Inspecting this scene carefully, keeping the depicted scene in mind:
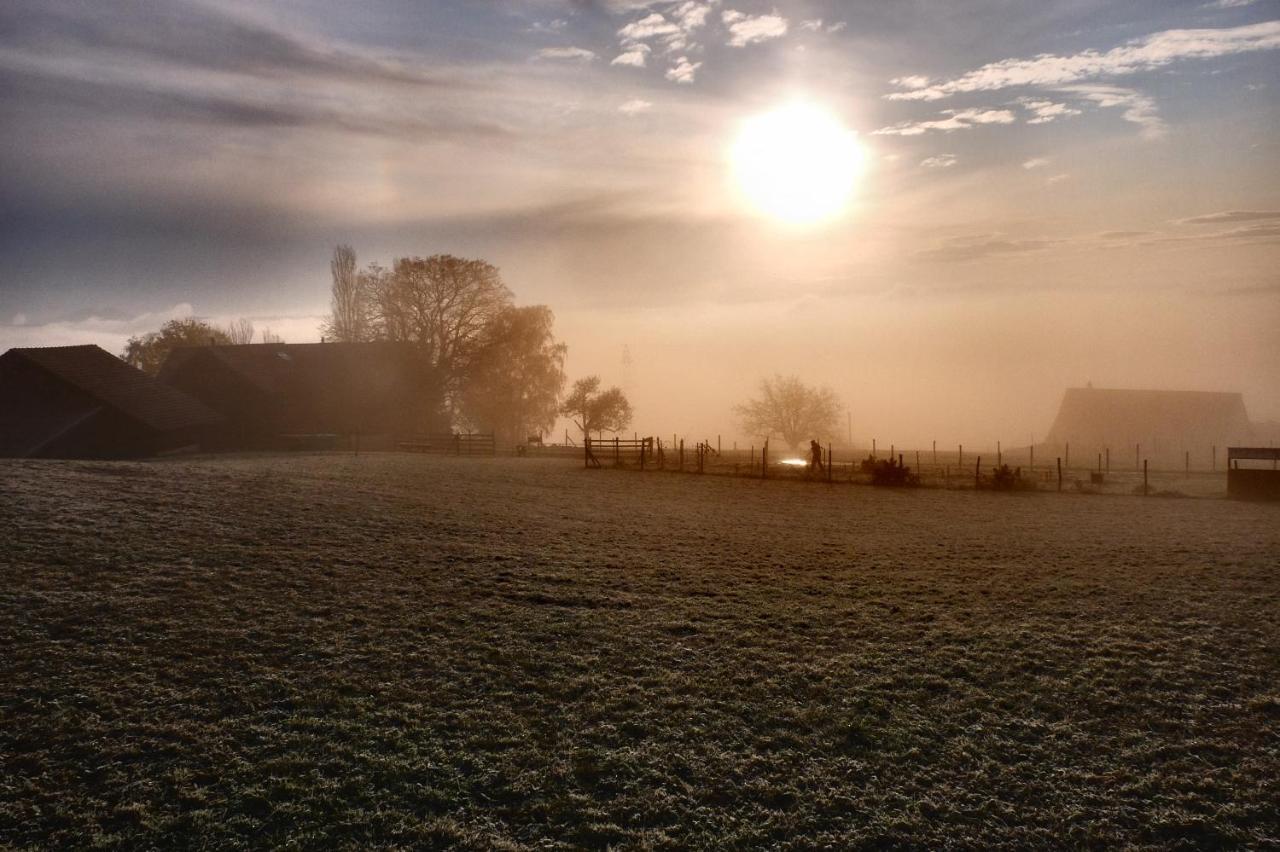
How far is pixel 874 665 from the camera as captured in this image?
9.07 m

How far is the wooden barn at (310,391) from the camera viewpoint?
146 feet

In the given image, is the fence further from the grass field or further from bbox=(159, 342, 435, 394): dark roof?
the grass field

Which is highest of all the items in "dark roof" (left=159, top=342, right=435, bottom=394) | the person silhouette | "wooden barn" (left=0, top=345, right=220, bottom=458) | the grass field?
"dark roof" (left=159, top=342, right=435, bottom=394)

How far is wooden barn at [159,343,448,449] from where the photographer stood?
1757 inches

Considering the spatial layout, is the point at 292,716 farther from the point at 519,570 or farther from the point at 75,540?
the point at 75,540

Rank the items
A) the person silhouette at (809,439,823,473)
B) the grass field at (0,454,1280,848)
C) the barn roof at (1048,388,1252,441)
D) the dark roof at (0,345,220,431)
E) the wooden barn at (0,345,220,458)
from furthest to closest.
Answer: the barn roof at (1048,388,1252,441)
the person silhouette at (809,439,823,473)
the dark roof at (0,345,220,431)
the wooden barn at (0,345,220,458)
the grass field at (0,454,1280,848)

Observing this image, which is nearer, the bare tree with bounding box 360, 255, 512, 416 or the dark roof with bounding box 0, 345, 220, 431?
the dark roof with bounding box 0, 345, 220, 431

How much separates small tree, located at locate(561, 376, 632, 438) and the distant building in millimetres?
53899

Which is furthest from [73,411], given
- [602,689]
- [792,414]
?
[792,414]

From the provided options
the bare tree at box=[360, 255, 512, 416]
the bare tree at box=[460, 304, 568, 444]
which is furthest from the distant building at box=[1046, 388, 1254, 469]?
the bare tree at box=[360, 255, 512, 416]

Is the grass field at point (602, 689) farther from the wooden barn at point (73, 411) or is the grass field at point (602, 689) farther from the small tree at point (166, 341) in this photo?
the small tree at point (166, 341)

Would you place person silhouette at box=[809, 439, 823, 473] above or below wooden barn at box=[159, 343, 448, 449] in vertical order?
below

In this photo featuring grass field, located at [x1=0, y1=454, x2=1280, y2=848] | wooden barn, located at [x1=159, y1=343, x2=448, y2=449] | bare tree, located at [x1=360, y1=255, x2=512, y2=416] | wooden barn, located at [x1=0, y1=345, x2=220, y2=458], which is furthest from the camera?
bare tree, located at [x1=360, y1=255, x2=512, y2=416]

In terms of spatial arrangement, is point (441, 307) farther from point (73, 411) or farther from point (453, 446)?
point (73, 411)
